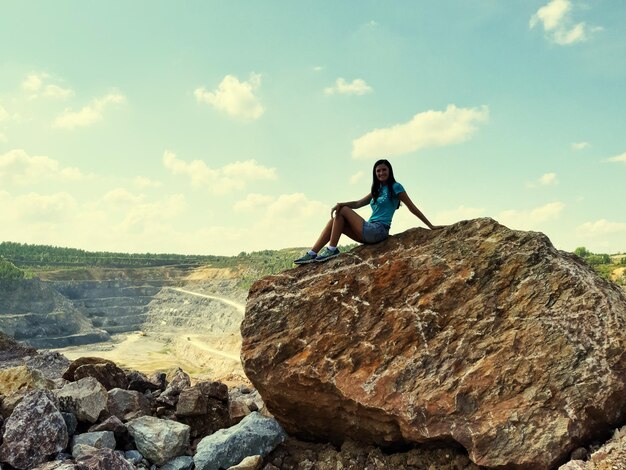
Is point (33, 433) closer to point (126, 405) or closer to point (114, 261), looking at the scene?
point (126, 405)

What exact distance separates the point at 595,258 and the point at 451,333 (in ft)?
225

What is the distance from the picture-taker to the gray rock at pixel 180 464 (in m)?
6.82

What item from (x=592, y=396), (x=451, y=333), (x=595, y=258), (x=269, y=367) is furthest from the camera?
(x=595, y=258)

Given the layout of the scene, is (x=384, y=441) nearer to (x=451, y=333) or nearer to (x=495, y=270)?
(x=451, y=333)

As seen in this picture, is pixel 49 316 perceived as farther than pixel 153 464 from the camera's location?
Yes

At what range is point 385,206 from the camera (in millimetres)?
8180

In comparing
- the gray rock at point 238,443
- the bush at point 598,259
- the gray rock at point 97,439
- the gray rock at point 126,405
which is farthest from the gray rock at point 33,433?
the bush at point 598,259

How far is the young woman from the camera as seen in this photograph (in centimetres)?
810

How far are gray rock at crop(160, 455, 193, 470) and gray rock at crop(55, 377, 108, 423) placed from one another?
55.2 inches

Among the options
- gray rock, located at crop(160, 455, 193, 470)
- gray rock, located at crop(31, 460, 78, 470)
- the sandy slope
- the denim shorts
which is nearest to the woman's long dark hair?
the denim shorts

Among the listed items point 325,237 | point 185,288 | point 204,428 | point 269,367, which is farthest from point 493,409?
point 185,288

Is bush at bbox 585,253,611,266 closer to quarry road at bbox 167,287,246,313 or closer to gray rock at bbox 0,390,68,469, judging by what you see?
quarry road at bbox 167,287,246,313

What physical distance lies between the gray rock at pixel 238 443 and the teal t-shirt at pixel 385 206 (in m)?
3.72

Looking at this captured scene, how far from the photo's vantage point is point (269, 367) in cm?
718
